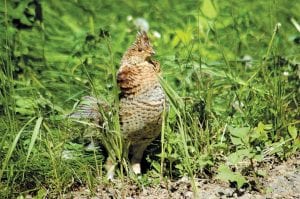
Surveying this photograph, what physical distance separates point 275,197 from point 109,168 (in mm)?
849

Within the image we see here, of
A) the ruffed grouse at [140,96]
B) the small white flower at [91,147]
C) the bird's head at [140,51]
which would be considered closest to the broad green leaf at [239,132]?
the ruffed grouse at [140,96]

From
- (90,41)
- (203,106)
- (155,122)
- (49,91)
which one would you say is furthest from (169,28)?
(155,122)

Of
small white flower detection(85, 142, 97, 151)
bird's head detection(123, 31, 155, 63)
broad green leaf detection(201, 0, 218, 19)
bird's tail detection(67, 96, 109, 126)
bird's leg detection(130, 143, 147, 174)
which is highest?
broad green leaf detection(201, 0, 218, 19)

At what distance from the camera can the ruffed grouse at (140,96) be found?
14.4ft

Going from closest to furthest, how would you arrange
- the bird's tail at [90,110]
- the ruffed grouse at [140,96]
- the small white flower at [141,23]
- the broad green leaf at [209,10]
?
the ruffed grouse at [140,96] < the bird's tail at [90,110] < the small white flower at [141,23] < the broad green leaf at [209,10]

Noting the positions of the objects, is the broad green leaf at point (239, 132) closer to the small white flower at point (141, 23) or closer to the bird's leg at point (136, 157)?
the bird's leg at point (136, 157)

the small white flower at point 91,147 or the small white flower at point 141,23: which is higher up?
the small white flower at point 141,23

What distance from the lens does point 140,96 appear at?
4.39m

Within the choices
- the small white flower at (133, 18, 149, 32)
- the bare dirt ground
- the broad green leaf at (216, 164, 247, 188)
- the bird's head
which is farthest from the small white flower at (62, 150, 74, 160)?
the small white flower at (133, 18, 149, 32)

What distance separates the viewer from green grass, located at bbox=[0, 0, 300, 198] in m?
4.36

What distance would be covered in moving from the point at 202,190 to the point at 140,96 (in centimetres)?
55

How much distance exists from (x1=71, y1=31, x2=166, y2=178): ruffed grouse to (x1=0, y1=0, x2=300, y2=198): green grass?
0.07 m

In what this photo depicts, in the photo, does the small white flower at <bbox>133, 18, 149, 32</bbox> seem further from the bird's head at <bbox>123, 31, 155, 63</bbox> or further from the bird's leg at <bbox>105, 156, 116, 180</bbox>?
the bird's leg at <bbox>105, 156, 116, 180</bbox>

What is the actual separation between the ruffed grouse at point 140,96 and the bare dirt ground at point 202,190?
0.13 metres
